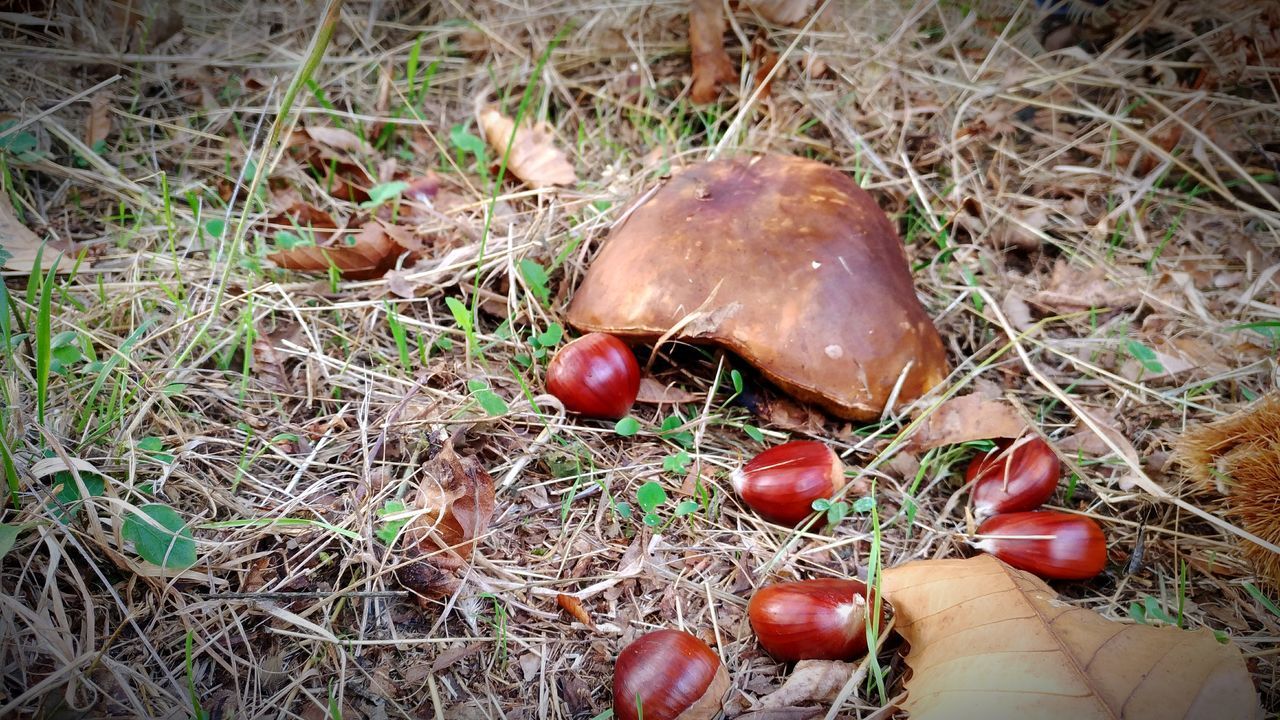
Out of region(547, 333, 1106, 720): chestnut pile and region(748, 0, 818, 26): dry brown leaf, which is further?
region(748, 0, 818, 26): dry brown leaf

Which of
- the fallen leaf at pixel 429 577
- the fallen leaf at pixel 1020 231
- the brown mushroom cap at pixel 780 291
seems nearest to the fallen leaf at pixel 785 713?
the fallen leaf at pixel 429 577

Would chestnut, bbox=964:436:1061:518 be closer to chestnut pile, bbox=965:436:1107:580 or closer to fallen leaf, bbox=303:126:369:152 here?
chestnut pile, bbox=965:436:1107:580

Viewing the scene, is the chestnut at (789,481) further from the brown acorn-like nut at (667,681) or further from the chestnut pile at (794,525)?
the brown acorn-like nut at (667,681)

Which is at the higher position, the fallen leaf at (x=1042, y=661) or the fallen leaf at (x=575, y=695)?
the fallen leaf at (x=1042, y=661)

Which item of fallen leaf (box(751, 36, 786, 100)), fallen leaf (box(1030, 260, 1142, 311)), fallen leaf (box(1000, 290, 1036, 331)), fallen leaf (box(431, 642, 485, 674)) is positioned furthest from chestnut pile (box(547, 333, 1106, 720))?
fallen leaf (box(751, 36, 786, 100))

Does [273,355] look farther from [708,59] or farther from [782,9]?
[782,9]

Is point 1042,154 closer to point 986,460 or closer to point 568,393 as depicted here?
point 986,460
